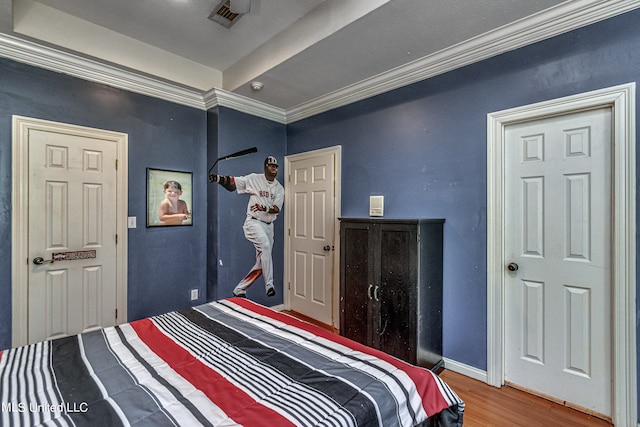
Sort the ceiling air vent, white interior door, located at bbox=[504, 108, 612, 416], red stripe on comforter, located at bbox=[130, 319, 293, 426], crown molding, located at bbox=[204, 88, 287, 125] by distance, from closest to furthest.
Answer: red stripe on comforter, located at bbox=[130, 319, 293, 426] < white interior door, located at bbox=[504, 108, 612, 416] < the ceiling air vent < crown molding, located at bbox=[204, 88, 287, 125]

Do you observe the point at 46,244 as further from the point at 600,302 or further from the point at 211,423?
the point at 600,302

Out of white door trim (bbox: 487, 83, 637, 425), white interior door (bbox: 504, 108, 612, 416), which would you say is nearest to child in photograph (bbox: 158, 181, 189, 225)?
white interior door (bbox: 504, 108, 612, 416)

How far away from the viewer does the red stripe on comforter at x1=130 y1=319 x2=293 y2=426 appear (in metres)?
0.93

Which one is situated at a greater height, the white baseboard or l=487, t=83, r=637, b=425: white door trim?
l=487, t=83, r=637, b=425: white door trim

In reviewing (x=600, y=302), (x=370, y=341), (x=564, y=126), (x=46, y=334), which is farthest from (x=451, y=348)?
(x=46, y=334)

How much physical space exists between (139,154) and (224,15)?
5.13 ft

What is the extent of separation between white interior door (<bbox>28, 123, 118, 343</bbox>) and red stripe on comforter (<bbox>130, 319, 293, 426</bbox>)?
5.18 ft

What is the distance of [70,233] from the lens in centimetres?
260

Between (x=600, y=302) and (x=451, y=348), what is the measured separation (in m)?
1.07

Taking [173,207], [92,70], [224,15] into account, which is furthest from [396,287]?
[92,70]

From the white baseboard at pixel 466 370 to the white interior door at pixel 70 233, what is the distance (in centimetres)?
307

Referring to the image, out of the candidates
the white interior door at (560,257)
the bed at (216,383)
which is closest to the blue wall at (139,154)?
the bed at (216,383)

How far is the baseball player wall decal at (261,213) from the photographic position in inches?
138

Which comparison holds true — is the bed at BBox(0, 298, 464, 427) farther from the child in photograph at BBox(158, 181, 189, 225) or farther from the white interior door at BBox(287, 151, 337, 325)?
the white interior door at BBox(287, 151, 337, 325)
